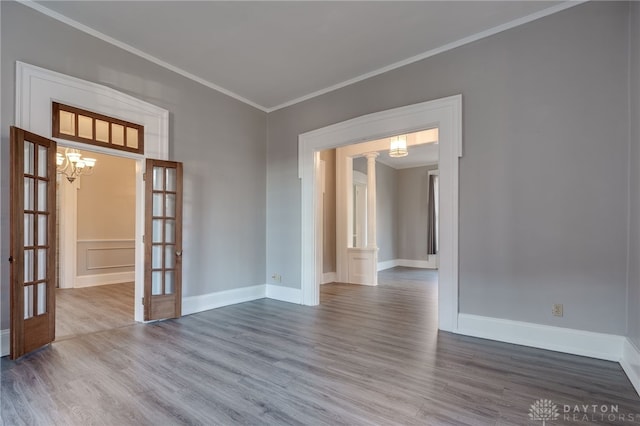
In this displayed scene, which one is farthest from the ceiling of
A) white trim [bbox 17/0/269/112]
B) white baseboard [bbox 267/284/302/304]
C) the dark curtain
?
the dark curtain

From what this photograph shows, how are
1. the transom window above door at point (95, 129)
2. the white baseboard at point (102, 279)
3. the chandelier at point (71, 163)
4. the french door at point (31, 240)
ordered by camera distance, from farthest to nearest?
the white baseboard at point (102, 279)
the chandelier at point (71, 163)
the transom window above door at point (95, 129)
the french door at point (31, 240)

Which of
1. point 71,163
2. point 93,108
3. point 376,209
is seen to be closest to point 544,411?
point 93,108

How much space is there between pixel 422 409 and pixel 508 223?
209 cm

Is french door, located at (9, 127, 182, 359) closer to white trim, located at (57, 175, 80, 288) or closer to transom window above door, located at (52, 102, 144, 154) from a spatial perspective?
transom window above door, located at (52, 102, 144, 154)

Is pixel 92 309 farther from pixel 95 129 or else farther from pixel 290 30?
pixel 290 30

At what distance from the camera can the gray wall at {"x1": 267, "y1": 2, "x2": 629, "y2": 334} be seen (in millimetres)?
2746

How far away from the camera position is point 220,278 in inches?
184

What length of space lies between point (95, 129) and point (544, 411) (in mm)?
4664

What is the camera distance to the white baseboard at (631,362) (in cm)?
227

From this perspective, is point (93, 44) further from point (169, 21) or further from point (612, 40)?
point (612, 40)

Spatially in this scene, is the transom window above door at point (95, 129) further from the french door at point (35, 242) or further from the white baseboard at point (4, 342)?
the white baseboard at point (4, 342)

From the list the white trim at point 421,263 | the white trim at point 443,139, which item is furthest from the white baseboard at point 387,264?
the white trim at point 443,139

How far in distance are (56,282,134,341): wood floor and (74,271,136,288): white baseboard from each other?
9.6 inches

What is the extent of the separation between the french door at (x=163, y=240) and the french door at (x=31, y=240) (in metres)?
0.92
